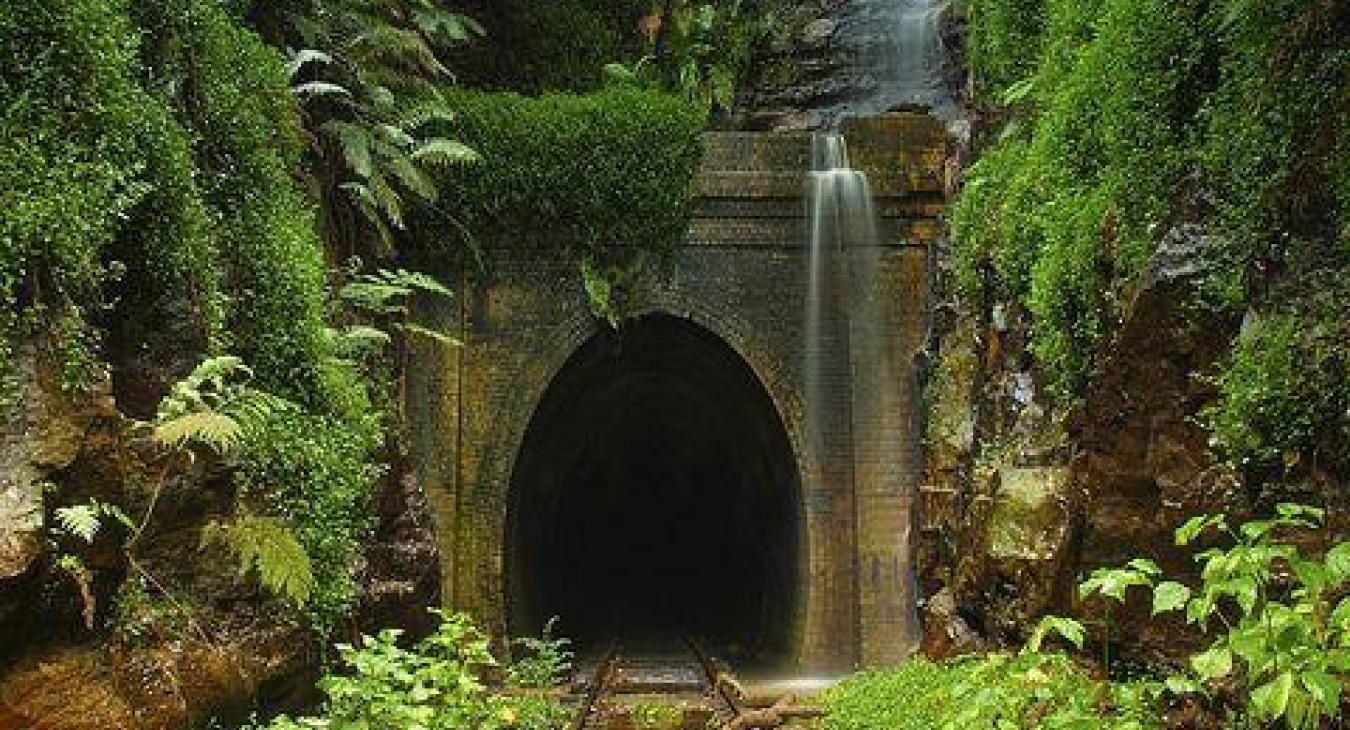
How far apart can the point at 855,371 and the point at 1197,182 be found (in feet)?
22.8

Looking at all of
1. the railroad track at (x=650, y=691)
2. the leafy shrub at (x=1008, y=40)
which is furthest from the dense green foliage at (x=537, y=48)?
the railroad track at (x=650, y=691)

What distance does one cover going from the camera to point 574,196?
12.3 m

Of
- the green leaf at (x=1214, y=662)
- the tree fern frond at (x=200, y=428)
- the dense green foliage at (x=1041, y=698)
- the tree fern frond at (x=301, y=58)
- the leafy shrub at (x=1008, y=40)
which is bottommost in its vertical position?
the dense green foliage at (x=1041, y=698)

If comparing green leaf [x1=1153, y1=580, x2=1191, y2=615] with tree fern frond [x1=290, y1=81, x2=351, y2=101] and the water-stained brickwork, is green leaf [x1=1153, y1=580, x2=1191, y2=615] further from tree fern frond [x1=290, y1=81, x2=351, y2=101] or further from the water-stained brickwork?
the water-stained brickwork

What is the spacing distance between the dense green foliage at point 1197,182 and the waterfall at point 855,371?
3205 millimetres

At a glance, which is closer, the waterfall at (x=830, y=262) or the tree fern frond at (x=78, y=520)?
the tree fern frond at (x=78, y=520)

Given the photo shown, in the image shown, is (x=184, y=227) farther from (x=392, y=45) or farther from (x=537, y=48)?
(x=537, y=48)

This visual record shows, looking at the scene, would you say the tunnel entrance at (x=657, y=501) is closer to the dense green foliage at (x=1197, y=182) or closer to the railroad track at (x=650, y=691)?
the railroad track at (x=650, y=691)

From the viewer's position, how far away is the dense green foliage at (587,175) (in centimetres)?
1216

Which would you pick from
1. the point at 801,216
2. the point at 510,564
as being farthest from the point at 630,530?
the point at 801,216

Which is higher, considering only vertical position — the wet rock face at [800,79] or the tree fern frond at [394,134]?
the wet rock face at [800,79]

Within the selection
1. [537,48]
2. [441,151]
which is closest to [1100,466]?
[441,151]

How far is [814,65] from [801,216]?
3.98 m

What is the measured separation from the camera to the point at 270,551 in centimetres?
504
